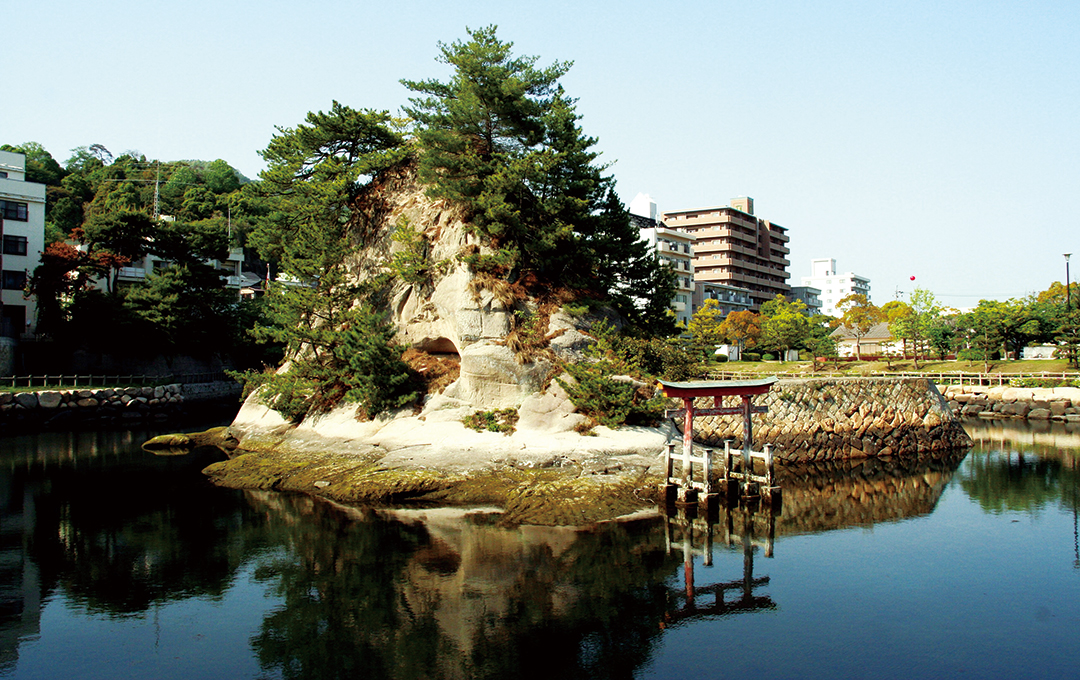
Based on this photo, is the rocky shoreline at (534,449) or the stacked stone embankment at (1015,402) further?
the stacked stone embankment at (1015,402)

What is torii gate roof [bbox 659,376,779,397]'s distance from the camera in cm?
2502

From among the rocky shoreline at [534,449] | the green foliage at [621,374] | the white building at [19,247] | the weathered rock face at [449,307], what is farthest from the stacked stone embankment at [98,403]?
the green foliage at [621,374]

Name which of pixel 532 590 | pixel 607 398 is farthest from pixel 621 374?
pixel 532 590

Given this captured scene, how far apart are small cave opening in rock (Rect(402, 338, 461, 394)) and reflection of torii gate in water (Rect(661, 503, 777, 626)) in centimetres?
1471

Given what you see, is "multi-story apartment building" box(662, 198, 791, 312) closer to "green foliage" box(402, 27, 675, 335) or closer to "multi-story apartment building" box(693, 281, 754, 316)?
"multi-story apartment building" box(693, 281, 754, 316)

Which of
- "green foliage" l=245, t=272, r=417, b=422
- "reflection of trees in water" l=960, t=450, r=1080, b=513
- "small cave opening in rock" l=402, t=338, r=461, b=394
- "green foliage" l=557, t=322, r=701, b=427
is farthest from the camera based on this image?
"small cave opening in rock" l=402, t=338, r=461, b=394

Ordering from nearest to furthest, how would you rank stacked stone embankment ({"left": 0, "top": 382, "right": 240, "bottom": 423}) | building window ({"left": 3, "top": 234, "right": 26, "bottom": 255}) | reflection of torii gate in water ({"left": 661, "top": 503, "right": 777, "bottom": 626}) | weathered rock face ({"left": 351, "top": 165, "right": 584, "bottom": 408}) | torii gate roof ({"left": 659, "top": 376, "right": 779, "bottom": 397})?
reflection of torii gate in water ({"left": 661, "top": 503, "right": 777, "bottom": 626}), torii gate roof ({"left": 659, "top": 376, "right": 779, "bottom": 397}), weathered rock face ({"left": 351, "top": 165, "right": 584, "bottom": 408}), stacked stone embankment ({"left": 0, "top": 382, "right": 240, "bottom": 423}), building window ({"left": 3, "top": 234, "right": 26, "bottom": 255})

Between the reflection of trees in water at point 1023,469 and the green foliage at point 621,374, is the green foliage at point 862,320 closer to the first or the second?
the reflection of trees in water at point 1023,469

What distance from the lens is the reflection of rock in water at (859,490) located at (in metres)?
24.7

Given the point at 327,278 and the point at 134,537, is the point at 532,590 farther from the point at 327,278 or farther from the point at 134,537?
the point at 327,278

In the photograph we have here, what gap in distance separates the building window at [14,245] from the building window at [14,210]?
1.68m

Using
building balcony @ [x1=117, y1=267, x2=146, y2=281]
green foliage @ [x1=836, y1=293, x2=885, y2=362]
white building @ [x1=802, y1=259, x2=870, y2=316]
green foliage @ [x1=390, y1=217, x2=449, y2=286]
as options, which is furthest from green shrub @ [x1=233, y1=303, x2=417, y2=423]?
white building @ [x1=802, y1=259, x2=870, y2=316]

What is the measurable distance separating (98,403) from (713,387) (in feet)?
160

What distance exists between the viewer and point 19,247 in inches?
2366
